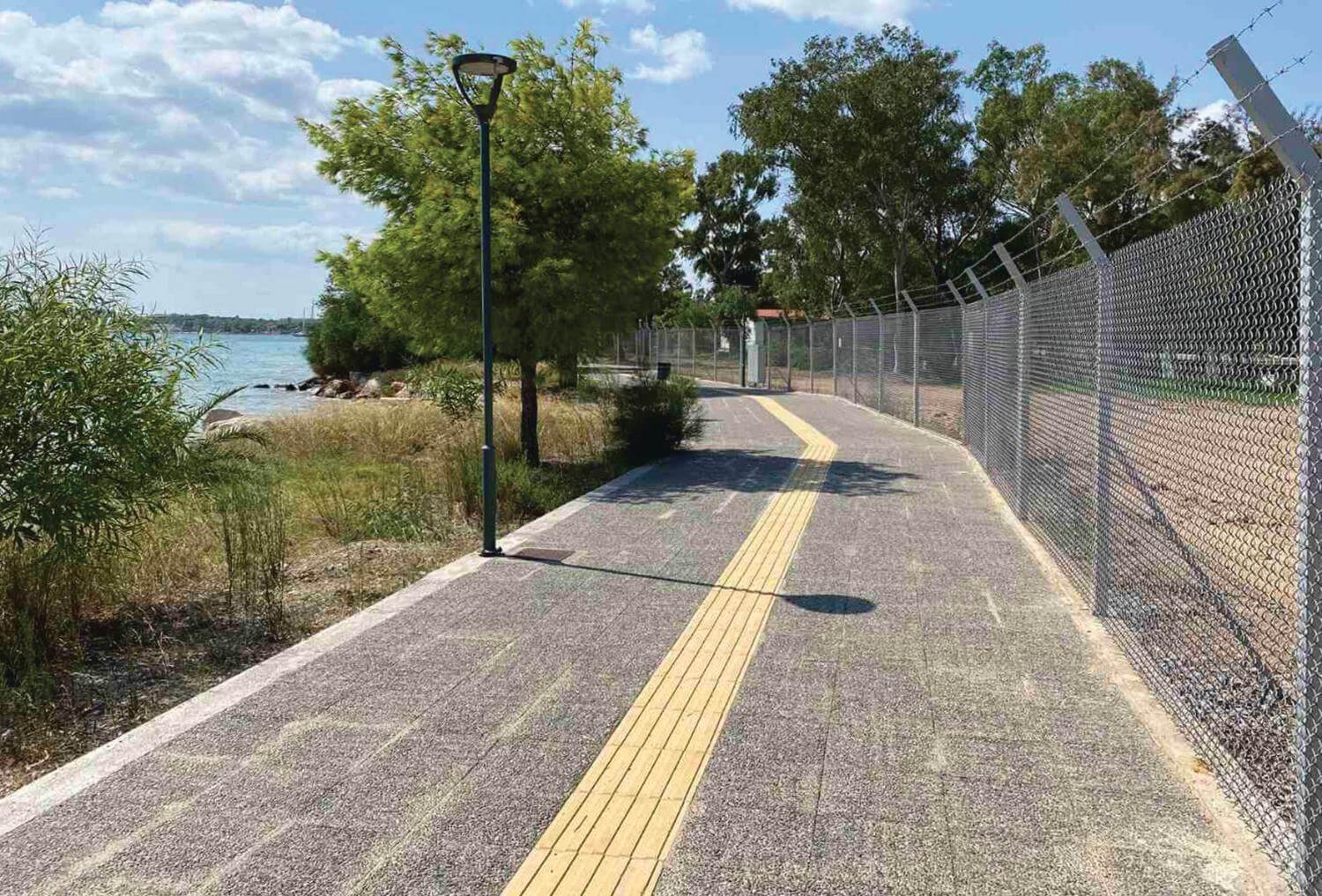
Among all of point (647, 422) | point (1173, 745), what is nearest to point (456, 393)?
point (647, 422)

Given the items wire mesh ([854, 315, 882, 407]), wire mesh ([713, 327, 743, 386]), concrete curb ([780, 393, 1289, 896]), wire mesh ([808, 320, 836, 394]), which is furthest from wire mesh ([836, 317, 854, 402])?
concrete curb ([780, 393, 1289, 896])

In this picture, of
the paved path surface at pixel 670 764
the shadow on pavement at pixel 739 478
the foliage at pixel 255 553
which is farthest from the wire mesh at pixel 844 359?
the foliage at pixel 255 553

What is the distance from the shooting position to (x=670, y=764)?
4.12 metres

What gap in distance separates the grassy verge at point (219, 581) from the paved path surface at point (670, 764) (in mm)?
669

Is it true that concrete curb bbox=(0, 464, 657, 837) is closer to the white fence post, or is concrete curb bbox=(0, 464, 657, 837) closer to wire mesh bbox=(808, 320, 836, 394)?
the white fence post

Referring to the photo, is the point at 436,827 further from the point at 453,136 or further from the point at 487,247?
the point at 453,136

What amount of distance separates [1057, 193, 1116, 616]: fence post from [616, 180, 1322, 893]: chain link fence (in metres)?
0.01

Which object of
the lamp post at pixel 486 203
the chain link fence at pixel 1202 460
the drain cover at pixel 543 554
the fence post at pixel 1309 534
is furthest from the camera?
the drain cover at pixel 543 554

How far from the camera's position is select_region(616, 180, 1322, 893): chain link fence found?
320cm

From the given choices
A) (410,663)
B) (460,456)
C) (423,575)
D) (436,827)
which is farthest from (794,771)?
(460,456)

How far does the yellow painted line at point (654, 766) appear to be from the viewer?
3334 mm

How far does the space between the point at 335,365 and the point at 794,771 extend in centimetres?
4744

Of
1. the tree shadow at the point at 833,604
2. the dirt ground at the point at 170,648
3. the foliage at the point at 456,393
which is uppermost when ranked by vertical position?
the foliage at the point at 456,393

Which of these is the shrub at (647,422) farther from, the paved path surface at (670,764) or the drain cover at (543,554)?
the paved path surface at (670,764)
